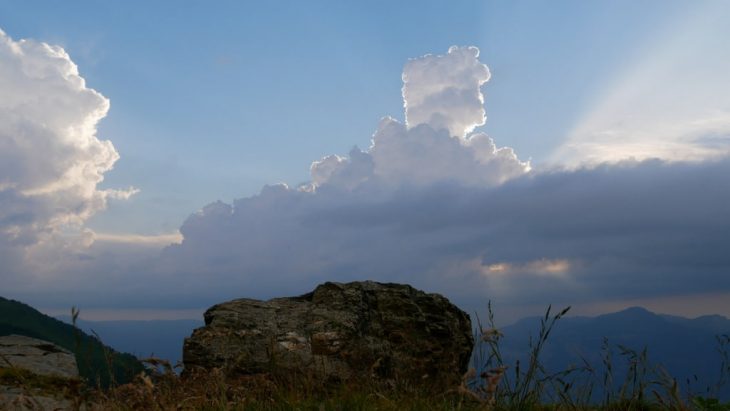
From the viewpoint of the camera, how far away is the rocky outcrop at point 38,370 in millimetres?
7738

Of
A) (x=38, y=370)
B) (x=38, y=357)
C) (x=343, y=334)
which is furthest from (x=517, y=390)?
(x=38, y=357)

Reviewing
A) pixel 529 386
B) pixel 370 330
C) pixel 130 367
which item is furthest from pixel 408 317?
pixel 529 386

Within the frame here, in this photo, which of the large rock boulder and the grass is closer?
the grass

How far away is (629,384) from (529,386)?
47.3 inches

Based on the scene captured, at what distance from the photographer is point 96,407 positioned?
520 cm

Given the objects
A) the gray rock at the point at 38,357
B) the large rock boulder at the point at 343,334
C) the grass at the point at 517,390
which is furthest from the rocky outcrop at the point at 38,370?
the grass at the point at 517,390

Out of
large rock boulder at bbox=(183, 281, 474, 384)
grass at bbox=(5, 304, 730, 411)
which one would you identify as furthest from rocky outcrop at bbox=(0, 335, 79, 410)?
grass at bbox=(5, 304, 730, 411)

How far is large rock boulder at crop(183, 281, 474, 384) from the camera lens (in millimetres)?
8312

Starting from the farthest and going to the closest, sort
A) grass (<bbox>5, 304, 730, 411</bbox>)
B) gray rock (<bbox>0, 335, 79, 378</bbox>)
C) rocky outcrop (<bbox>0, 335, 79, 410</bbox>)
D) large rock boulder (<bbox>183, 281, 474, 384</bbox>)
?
gray rock (<bbox>0, 335, 79, 378</bbox>)
large rock boulder (<bbox>183, 281, 474, 384</bbox>)
rocky outcrop (<bbox>0, 335, 79, 410</bbox>)
grass (<bbox>5, 304, 730, 411</bbox>)

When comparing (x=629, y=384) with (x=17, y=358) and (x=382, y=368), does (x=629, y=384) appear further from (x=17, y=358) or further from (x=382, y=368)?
(x=17, y=358)

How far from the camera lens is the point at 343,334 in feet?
29.5

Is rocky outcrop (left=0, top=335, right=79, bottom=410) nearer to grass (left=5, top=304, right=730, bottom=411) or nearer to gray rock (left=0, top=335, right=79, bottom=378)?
gray rock (left=0, top=335, right=79, bottom=378)

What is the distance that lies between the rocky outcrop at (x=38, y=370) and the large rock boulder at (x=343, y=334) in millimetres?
1729

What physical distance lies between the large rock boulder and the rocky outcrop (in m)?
1.73
